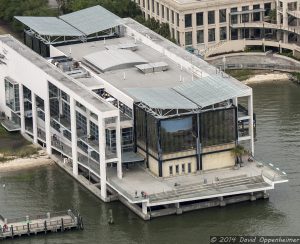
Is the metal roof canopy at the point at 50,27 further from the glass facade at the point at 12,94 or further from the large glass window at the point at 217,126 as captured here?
the large glass window at the point at 217,126

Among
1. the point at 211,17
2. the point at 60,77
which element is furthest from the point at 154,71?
the point at 211,17

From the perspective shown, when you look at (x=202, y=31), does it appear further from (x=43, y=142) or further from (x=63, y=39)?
(x=43, y=142)

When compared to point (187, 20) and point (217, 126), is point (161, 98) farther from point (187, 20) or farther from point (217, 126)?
point (187, 20)

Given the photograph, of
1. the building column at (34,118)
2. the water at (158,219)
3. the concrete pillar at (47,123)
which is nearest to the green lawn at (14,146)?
the building column at (34,118)

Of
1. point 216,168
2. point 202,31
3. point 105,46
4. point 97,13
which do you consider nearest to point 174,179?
point 216,168

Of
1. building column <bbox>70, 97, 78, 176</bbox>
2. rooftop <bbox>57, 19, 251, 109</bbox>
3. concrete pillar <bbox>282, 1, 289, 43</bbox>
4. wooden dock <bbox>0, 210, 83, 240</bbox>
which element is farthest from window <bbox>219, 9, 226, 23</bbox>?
wooden dock <bbox>0, 210, 83, 240</bbox>

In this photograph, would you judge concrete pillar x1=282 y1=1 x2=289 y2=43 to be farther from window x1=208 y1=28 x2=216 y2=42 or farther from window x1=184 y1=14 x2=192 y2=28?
window x1=184 y1=14 x2=192 y2=28
